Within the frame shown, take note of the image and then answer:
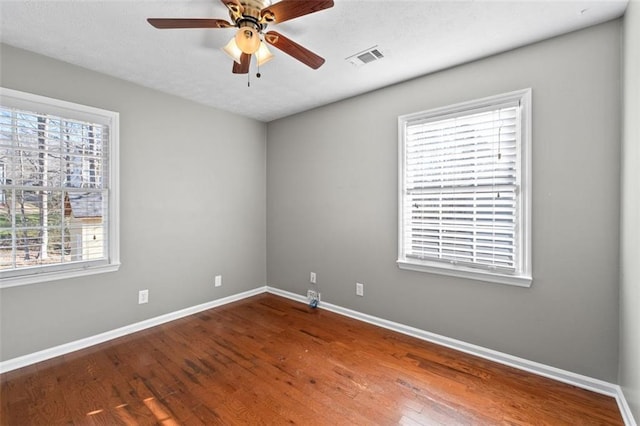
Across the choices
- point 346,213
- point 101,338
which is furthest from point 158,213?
point 346,213

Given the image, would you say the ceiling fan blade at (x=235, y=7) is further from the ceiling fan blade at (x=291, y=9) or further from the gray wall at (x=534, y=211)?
the gray wall at (x=534, y=211)

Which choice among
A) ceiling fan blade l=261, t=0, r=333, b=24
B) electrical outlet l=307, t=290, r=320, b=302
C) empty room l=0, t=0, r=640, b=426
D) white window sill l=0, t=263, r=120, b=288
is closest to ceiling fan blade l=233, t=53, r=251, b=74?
empty room l=0, t=0, r=640, b=426

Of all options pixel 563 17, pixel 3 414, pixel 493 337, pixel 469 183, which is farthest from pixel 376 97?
pixel 3 414

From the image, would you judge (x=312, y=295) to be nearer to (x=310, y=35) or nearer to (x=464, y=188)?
(x=464, y=188)

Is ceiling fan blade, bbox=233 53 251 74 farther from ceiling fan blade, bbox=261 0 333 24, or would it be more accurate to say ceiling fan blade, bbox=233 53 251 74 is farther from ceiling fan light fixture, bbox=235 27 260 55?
ceiling fan blade, bbox=261 0 333 24

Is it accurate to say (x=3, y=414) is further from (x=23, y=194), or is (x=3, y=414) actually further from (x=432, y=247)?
(x=432, y=247)

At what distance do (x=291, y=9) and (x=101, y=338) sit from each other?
10.5 feet

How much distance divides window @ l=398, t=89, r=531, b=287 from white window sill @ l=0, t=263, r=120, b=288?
2875mm

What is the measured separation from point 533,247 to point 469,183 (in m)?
0.69

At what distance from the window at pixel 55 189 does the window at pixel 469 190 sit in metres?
2.89

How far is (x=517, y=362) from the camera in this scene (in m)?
2.27

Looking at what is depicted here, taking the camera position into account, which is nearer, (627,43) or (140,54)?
(627,43)

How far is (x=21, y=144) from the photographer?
229cm

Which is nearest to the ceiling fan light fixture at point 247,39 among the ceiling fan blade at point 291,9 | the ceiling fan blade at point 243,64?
the ceiling fan blade at point 291,9
